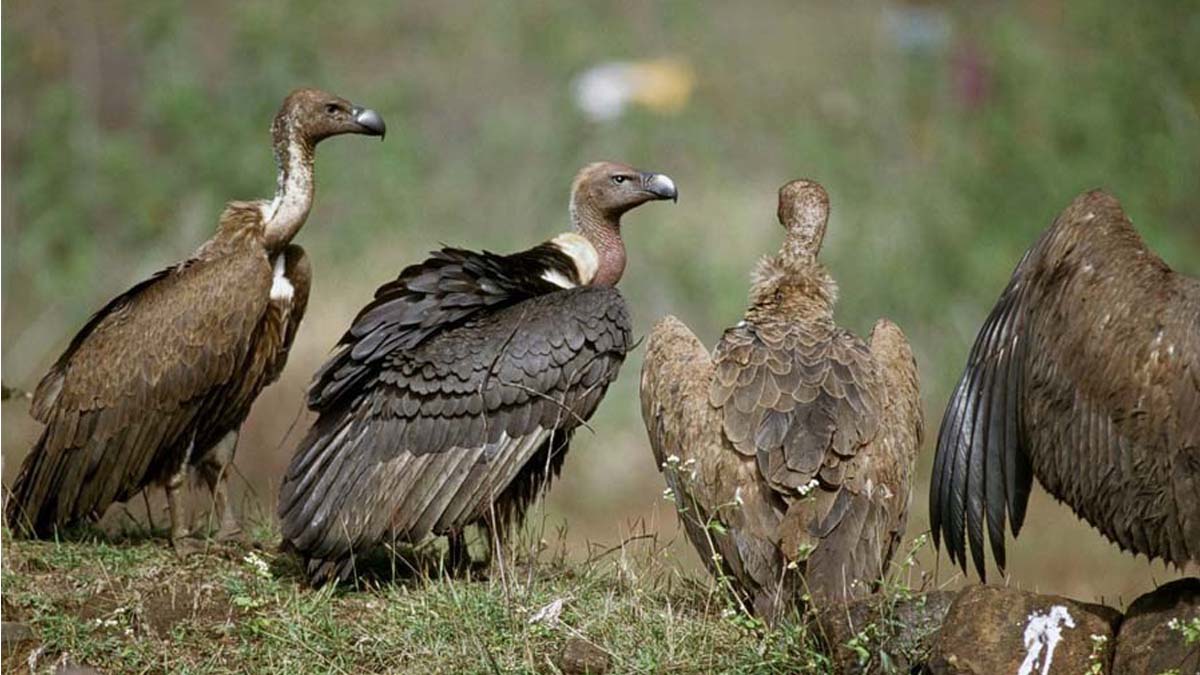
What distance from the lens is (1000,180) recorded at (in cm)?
1772

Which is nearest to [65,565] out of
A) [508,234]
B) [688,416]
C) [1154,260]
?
[688,416]

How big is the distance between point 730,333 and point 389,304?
1.34 m

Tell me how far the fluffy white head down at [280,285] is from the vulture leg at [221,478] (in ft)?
1.92

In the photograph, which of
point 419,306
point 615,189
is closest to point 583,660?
point 419,306

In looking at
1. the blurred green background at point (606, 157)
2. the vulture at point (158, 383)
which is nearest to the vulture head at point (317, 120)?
the vulture at point (158, 383)

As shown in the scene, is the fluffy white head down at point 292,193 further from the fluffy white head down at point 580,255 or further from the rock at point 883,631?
the rock at point 883,631

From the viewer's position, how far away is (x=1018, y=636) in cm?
528

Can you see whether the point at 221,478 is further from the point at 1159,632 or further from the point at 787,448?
the point at 1159,632

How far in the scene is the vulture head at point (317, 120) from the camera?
8023 millimetres

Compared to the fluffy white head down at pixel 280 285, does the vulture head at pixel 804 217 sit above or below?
above

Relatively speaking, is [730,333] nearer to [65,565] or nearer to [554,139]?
[65,565]

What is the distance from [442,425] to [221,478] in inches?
47.4

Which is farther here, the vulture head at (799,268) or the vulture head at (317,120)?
the vulture head at (317,120)

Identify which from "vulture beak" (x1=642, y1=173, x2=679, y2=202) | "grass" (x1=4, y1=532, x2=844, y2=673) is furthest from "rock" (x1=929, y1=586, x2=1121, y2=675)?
"vulture beak" (x1=642, y1=173, x2=679, y2=202)
